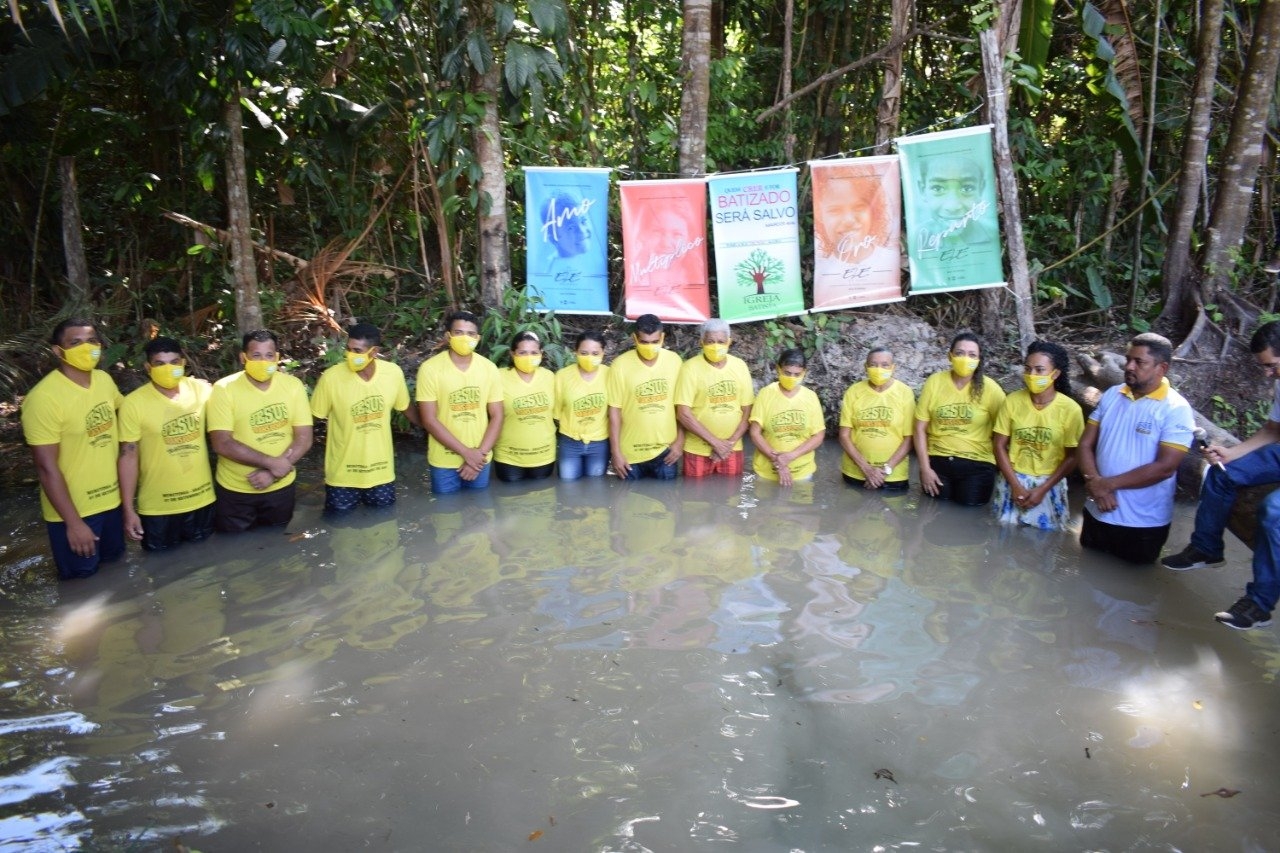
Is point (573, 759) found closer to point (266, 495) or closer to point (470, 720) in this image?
point (470, 720)

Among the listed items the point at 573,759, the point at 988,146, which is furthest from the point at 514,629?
the point at 988,146

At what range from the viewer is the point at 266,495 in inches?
274

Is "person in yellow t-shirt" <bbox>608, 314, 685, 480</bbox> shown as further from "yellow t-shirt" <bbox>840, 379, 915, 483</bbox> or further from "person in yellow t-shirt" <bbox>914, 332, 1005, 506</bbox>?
"person in yellow t-shirt" <bbox>914, 332, 1005, 506</bbox>

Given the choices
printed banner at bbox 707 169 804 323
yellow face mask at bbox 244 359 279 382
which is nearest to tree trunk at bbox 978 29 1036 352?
printed banner at bbox 707 169 804 323

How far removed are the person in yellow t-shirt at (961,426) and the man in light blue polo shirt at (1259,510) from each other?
5.38 feet

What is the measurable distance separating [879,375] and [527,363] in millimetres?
2930

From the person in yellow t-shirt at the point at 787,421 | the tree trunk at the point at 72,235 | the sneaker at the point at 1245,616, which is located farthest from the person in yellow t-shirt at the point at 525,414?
the tree trunk at the point at 72,235

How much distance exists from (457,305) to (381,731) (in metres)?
7.15

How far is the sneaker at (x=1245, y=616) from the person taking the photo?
17.2ft

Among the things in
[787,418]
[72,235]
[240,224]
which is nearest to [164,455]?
[240,224]

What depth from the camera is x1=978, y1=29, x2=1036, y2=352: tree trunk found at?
1000 centimetres

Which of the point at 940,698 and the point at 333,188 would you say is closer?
the point at 940,698

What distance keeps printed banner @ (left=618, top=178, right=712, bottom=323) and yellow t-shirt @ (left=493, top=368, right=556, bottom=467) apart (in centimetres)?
254

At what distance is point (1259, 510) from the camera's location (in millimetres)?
5309
